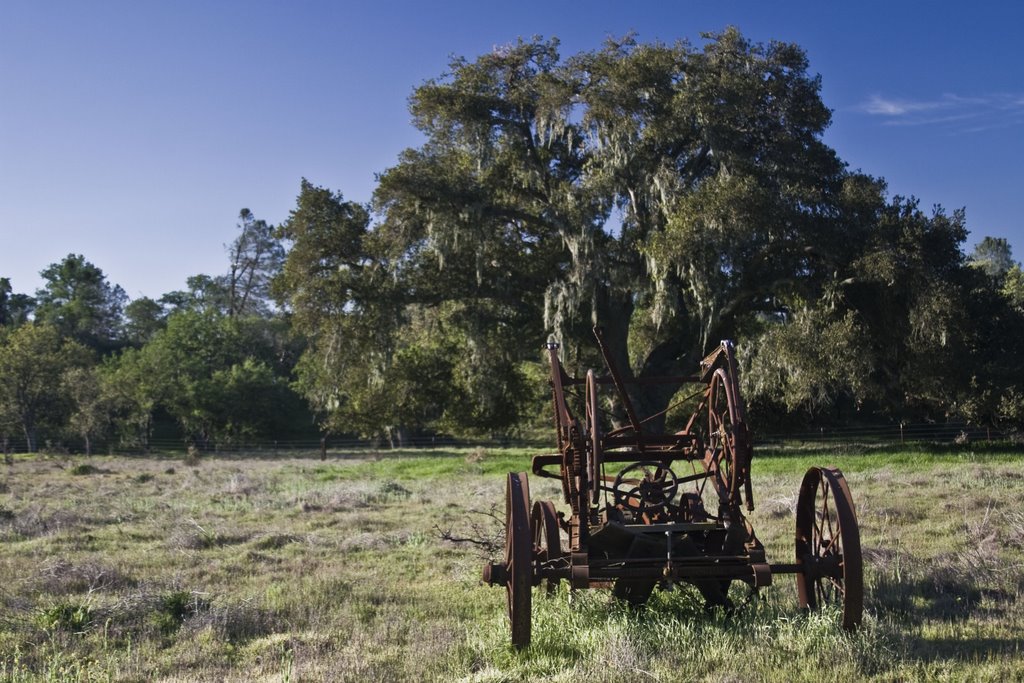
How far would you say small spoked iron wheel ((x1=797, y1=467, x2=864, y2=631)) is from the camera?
5.34 metres

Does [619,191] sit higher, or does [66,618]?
[619,191]

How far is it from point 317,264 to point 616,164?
9330 mm

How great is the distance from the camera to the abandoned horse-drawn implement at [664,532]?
5441 mm

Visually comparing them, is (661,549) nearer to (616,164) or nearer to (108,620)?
(108,620)

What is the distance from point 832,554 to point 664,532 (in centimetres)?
120

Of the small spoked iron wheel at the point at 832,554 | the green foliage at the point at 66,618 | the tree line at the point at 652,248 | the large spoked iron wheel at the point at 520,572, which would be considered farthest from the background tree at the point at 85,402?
the small spoked iron wheel at the point at 832,554

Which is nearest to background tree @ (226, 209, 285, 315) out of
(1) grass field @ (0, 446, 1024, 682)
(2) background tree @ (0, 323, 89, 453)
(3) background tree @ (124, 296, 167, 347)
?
(3) background tree @ (124, 296, 167, 347)

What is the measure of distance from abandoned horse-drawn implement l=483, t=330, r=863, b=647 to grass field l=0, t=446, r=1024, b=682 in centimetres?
30

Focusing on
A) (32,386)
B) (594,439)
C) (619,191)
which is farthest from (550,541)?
(32,386)

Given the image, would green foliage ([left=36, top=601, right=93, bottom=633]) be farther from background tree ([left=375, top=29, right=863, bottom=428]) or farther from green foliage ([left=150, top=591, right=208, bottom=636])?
background tree ([left=375, top=29, right=863, bottom=428])

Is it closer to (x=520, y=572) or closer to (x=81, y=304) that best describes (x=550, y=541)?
(x=520, y=572)

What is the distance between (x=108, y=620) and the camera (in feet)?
Answer: 20.8

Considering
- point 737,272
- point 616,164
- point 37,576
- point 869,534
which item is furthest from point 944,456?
point 37,576

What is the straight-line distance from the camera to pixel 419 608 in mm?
7156
